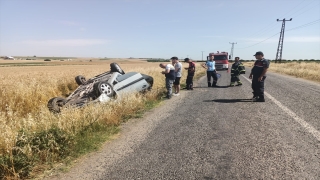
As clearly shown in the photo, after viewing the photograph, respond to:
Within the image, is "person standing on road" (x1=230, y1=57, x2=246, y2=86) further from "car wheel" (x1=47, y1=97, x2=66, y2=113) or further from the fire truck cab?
the fire truck cab

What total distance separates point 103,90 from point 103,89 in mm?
39

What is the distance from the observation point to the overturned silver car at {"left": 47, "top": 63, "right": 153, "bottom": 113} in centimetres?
750

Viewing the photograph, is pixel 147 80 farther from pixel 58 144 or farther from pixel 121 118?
pixel 58 144

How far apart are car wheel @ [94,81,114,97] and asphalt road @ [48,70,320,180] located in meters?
2.14

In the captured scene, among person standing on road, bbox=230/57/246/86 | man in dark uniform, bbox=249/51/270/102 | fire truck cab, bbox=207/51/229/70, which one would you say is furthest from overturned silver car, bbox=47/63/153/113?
fire truck cab, bbox=207/51/229/70

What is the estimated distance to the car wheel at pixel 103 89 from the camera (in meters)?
7.73

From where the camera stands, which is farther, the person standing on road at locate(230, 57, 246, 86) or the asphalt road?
the person standing on road at locate(230, 57, 246, 86)

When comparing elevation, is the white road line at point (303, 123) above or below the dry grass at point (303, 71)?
above

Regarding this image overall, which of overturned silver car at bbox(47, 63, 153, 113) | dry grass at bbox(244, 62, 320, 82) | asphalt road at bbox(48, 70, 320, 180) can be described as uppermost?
overturned silver car at bbox(47, 63, 153, 113)

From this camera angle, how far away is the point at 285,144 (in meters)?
4.13

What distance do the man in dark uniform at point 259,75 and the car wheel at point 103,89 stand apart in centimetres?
530

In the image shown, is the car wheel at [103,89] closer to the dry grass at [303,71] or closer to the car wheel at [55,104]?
the car wheel at [55,104]

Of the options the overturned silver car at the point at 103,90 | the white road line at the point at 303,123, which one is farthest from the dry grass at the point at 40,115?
the white road line at the point at 303,123

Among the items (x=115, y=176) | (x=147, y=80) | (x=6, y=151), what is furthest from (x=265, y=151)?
(x=147, y=80)
